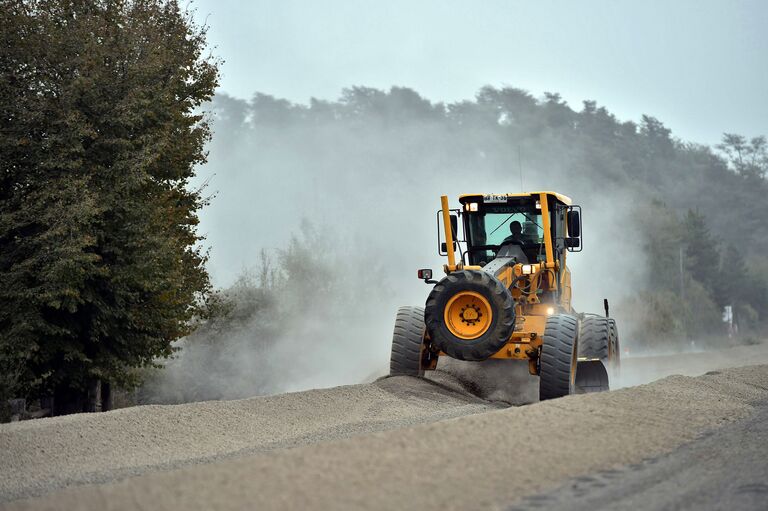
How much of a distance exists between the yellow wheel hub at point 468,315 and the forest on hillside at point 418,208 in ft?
41.5

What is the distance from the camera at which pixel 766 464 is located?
9133 mm

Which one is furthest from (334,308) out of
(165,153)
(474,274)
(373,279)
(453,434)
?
(453,434)

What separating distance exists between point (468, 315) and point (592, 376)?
267cm

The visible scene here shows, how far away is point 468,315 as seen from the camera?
1469 cm

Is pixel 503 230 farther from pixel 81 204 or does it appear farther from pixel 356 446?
pixel 356 446

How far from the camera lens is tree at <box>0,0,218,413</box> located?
1859cm

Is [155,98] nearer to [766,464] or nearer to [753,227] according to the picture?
[766,464]

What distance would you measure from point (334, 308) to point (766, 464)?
38027mm

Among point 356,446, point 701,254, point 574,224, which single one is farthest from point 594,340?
point 701,254

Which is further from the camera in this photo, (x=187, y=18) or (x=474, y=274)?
(x=187, y=18)

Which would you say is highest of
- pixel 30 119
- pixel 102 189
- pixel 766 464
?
pixel 30 119

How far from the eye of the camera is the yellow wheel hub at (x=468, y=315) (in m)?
14.5

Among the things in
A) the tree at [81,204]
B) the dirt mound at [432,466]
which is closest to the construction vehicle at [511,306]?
the dirt mound at [432,466]

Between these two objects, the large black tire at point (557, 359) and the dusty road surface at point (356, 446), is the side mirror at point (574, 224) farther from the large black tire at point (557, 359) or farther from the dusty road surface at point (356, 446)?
the dusty road surface at point (356, 446)
